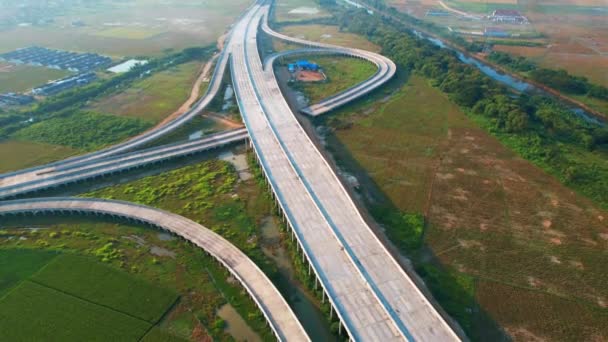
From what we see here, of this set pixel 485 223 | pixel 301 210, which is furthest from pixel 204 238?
pixel 485 223

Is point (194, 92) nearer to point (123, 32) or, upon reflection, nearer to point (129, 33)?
point (129, 33)

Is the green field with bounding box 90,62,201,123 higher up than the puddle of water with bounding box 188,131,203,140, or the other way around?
the green field with bounding box 90,62,201,123

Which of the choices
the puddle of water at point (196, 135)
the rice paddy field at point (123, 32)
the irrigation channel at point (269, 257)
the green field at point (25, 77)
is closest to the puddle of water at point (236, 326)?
the irrigation channel at point (269, 257)

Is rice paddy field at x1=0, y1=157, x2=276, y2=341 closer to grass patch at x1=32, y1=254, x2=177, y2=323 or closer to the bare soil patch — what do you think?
grass patch at x1=32, y1=254, x2=177, y2=323

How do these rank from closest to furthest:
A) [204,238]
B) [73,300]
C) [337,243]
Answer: [73,300] < [337,243] < [204,238]

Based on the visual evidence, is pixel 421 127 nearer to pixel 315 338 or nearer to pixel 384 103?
pixel 384 103

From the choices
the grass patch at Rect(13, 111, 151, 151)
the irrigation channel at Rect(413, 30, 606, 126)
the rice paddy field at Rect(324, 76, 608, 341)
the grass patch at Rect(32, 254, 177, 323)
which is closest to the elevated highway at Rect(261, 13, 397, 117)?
the rice paddy field at Rect(324, 76, 608, 341)

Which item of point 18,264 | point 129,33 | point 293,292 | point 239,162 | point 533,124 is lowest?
point 293,292
